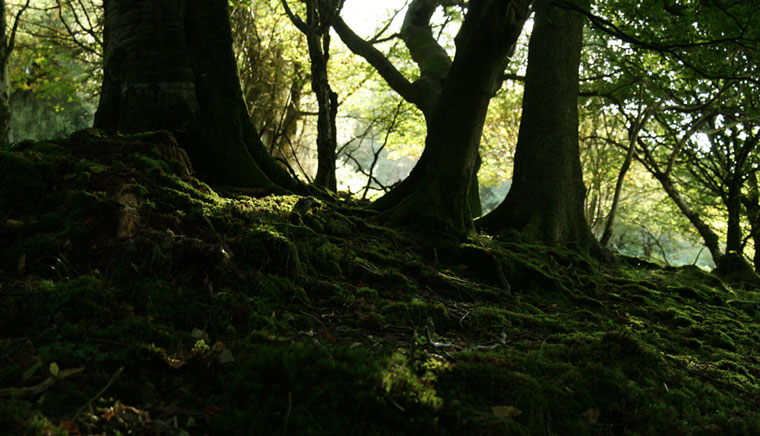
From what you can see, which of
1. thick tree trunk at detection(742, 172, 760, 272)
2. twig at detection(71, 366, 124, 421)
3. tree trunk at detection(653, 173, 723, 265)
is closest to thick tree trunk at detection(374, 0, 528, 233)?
twig at detection(71, 366, 124, 421)

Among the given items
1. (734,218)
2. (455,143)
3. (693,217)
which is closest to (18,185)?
(455,143)

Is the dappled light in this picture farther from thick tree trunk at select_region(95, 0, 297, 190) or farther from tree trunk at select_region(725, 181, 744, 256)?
tree trunk at select_region(725, 181, 744, 256)

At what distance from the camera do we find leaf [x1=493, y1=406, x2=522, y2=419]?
2.37 m

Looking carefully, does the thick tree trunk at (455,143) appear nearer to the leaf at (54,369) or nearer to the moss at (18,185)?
the moss at (18,185)

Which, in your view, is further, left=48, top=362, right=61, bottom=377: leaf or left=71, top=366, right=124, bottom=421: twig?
left=48, top=362, right=61, bottom=377: leaf

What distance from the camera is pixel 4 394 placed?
186 centimetres

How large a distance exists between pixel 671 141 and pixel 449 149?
10892 millimetres

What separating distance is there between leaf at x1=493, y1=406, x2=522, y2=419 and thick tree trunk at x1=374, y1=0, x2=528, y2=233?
358 cm

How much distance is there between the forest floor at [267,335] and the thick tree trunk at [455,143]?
37.4 inches

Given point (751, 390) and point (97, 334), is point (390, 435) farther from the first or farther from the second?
point (751, 390)

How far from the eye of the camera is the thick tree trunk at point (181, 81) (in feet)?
15.4

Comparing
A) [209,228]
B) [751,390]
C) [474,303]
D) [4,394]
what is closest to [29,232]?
[209,228]

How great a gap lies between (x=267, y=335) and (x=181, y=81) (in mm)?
3257

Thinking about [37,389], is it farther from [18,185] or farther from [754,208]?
[754,208]
